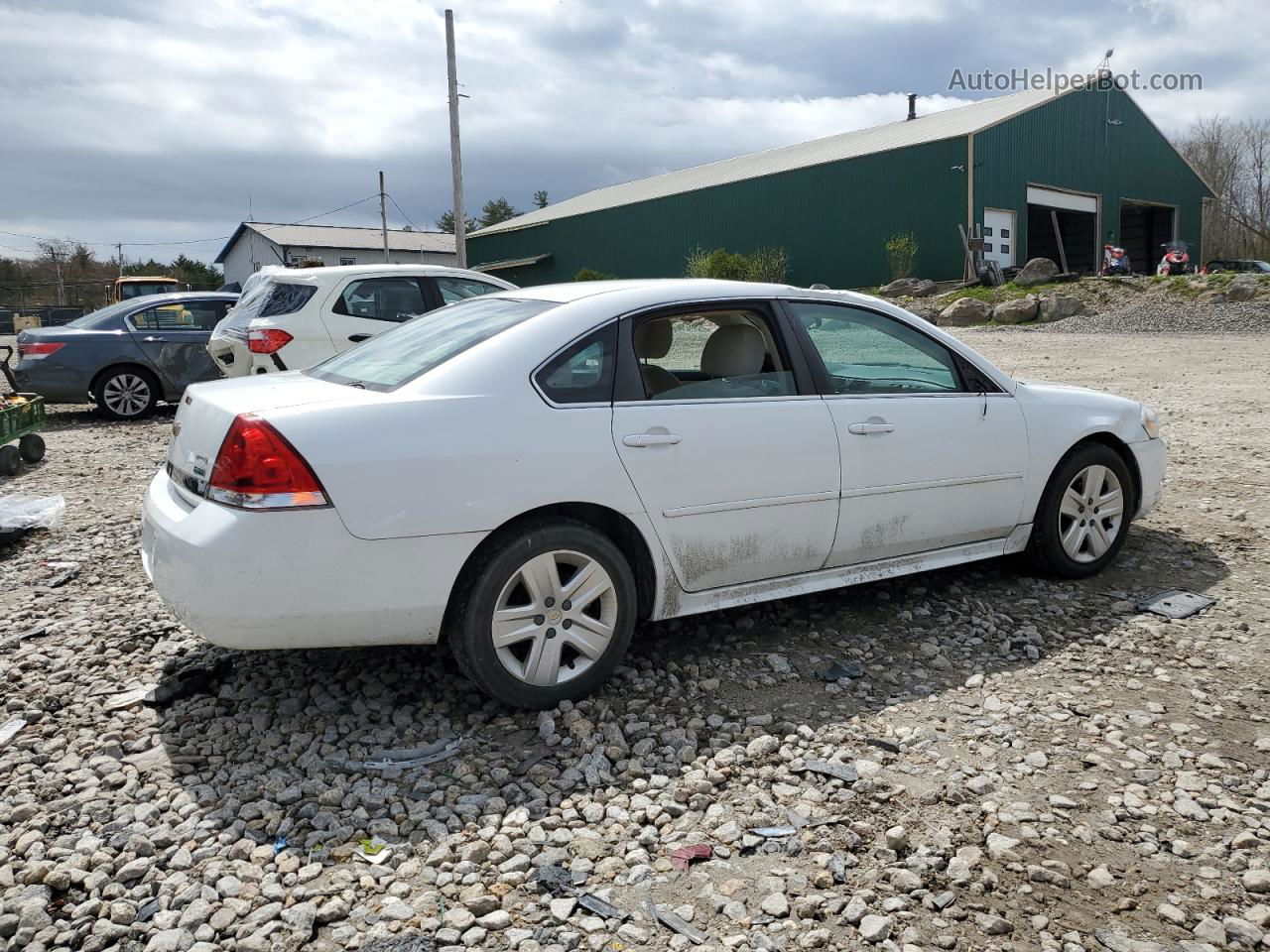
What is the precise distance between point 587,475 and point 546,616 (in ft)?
1.76

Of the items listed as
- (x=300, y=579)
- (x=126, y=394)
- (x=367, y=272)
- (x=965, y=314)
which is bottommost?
(x=300, y=579)

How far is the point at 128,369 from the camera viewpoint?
40.3ft

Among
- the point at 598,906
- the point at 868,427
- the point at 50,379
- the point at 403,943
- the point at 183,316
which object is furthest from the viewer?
the point at 183,316

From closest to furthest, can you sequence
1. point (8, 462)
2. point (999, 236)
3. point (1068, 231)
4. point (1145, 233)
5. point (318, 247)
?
point (8, 462)
point (999, 236)
point (1068, 231)
point (1145, 233)
point (318, 247)

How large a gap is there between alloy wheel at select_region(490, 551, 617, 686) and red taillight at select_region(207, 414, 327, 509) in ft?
2.50

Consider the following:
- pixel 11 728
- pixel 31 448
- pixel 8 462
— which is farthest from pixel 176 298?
pixel 11 728

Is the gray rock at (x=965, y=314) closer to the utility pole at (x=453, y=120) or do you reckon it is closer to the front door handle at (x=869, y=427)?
the utility pole at (x=453, y=120)

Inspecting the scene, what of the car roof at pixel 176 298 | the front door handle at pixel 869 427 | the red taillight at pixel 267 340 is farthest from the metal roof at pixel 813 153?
the front door handle at pixel 869 427

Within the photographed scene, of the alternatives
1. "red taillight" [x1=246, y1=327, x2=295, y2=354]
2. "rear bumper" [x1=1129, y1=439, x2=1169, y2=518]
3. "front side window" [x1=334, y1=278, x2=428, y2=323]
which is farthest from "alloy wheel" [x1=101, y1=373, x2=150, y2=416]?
"rear bumper" [x1=1129, y1=439, x2=1169, y2=518]

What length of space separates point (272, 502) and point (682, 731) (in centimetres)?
163

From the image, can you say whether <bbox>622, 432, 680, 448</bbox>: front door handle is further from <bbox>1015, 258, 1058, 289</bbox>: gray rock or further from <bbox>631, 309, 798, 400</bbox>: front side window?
<bbox>1015, 258, 1058, 289</bbox>: gray rock

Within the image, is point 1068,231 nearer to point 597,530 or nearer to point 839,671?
point 839,671

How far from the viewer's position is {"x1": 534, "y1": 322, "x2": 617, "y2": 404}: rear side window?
12.5ft

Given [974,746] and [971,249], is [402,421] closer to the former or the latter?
[974,746]
